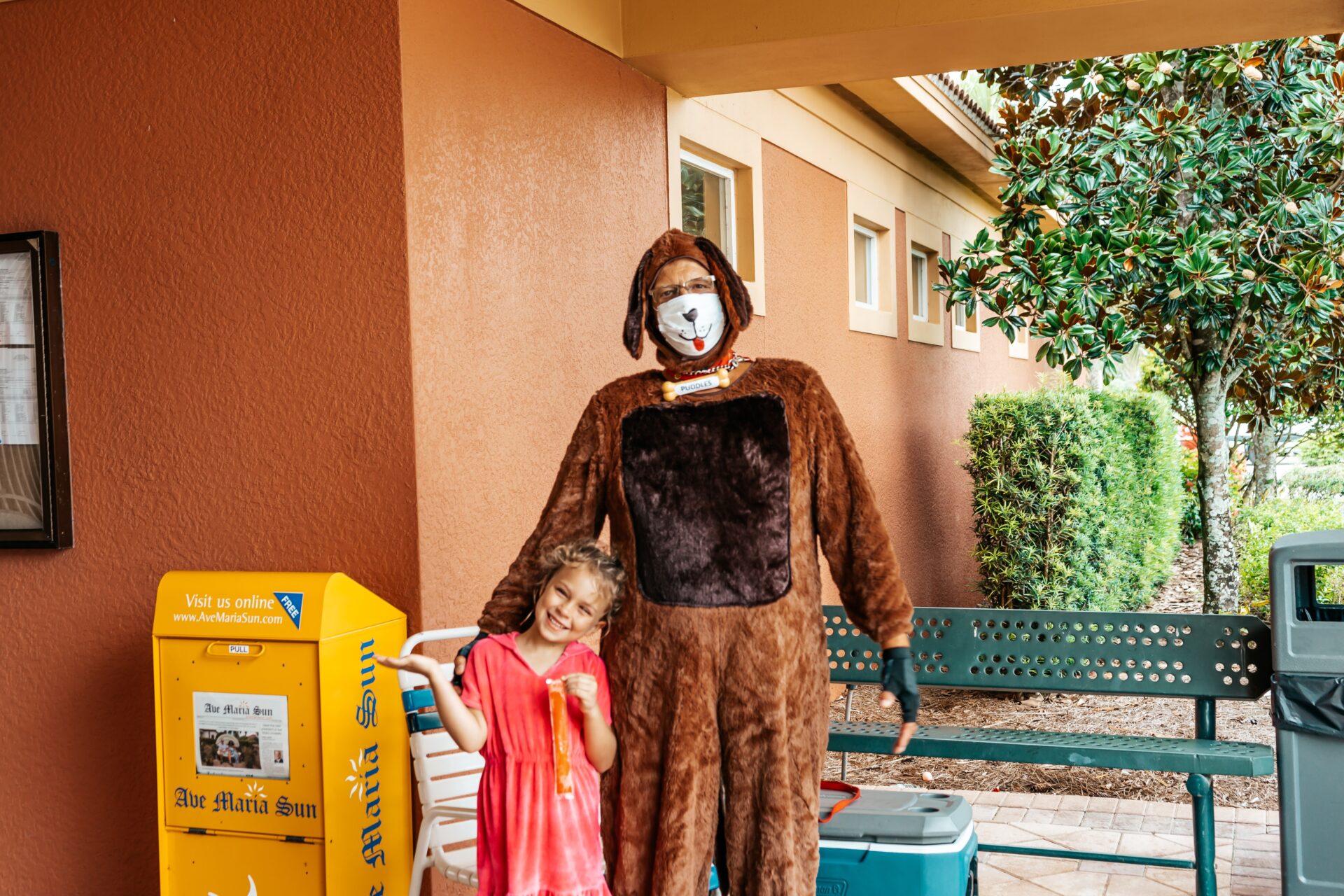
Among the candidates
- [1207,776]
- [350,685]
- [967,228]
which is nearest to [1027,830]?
[1207,776]

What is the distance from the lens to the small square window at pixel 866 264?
9.25 meters

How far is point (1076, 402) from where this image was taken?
8766 mm

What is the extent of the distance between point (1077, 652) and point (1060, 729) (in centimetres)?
363

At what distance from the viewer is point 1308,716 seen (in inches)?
147

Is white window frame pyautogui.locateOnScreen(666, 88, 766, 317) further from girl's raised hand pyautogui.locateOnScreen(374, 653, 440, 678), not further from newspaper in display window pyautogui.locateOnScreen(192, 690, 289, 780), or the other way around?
girl's raised hand pyautogui.locateOnScreen(374, 653, 440, 678)

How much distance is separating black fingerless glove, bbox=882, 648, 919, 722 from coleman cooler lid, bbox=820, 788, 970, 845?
0.76 m

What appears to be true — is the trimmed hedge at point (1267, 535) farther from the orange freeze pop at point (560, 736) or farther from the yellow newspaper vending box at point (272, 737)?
the orange freeze pop at point (560, 736)

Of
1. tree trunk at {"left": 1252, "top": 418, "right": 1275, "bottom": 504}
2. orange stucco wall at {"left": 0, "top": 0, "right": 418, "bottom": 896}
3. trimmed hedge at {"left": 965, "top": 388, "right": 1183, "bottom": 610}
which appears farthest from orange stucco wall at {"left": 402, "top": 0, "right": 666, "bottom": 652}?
tree trunk at {"left": 1252, "top": 418, "right": 1275, "bottom": 504}

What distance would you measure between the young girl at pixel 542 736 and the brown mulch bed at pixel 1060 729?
134 inches

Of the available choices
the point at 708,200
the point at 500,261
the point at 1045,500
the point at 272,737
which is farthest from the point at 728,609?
the point at 1045,500

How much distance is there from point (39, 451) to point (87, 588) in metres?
0.48

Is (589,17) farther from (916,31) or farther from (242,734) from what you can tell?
(242,734)

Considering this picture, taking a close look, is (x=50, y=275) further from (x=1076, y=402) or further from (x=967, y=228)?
Result: (x=967, y=228)

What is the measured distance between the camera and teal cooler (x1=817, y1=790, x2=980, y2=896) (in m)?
3.41
